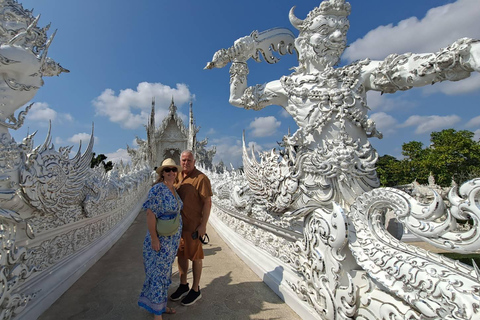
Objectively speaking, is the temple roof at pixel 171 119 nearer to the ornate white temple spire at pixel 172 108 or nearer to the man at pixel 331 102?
the ornate white temple spire at pixel 172 108

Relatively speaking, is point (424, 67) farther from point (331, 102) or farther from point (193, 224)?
point (193, 224)

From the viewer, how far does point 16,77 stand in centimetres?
213

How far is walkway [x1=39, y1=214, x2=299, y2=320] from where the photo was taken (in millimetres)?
2207

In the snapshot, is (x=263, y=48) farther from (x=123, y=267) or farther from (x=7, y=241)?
(x=123, y=267)

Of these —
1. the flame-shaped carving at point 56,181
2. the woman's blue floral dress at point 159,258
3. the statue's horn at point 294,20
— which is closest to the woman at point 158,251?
the woman's blue floral dress at point 159,258

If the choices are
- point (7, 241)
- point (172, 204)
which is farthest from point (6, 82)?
point (172, 204)

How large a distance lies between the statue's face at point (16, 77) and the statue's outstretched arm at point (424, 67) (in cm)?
310

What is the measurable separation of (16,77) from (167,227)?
1.81m

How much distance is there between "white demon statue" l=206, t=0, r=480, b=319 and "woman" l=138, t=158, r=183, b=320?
44.1 inches

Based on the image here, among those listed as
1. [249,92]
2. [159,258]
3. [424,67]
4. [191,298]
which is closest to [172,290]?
[191,298]

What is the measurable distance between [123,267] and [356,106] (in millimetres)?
3575

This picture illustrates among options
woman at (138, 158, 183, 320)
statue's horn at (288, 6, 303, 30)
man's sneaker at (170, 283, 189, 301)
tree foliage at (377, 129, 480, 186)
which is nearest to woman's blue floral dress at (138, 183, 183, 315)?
woman at (138, 158, 183, 320)

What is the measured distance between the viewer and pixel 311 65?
2.89 metres

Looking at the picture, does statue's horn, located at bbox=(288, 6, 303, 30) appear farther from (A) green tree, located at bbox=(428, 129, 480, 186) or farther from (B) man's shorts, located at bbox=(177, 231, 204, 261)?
(A) green tree, located at bbox=(428, 129, 480, 186)
